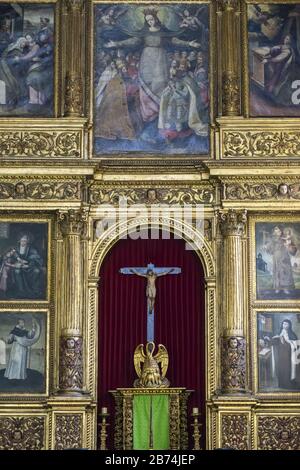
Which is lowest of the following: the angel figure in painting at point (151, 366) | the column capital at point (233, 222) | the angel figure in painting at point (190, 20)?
the angel figure in painting at point (151, 366)

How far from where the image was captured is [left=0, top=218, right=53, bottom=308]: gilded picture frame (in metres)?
25.5

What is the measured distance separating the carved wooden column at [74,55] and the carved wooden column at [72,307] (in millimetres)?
2426

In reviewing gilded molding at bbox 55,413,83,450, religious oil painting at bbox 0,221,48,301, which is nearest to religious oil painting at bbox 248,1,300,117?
religious oil painting at bbox 0,221,48,301

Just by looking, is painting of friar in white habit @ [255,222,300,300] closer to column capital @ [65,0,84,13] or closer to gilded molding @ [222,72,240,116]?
gilded molding @ [222,72,240,116]

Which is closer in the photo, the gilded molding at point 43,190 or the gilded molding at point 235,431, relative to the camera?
the gilded molding at point 235,431

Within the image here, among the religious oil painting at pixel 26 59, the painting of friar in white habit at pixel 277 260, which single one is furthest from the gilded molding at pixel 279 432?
the religious oil painting at pixel 26 59

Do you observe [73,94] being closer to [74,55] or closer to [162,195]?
[74,55]

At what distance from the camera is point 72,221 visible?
2553 centimetres

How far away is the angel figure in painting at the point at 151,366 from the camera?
2514 centimetres

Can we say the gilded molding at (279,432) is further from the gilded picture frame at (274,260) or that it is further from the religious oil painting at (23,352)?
the religious oil painting at (23,352)

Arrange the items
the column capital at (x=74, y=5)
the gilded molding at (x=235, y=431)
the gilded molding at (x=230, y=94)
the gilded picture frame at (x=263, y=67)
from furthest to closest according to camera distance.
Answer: the column capital at (x=74, y=5) → the gilded picture frame at (x=263, y=67) → the gilded molding at (x=230, y=94) → the gilded molding at (x=235, y=431)

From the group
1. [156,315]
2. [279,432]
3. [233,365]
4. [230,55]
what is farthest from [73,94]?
[279,432]

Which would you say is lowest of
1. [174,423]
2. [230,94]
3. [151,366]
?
[174,423]

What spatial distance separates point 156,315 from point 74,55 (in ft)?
19.8
